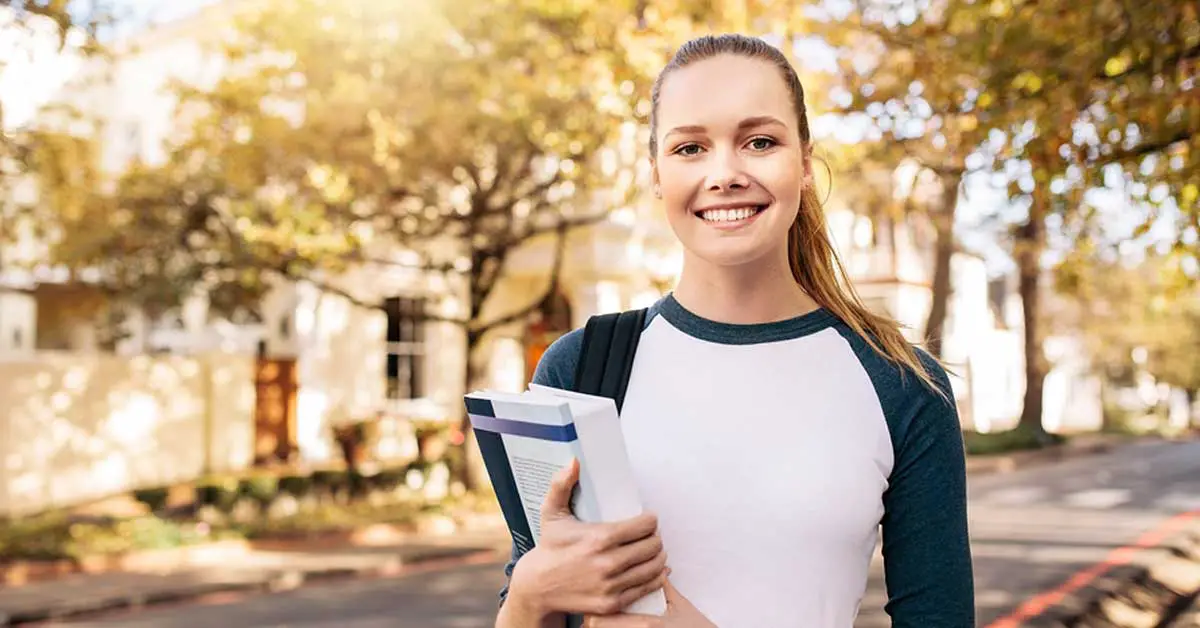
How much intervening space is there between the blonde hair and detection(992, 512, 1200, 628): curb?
7.25 m

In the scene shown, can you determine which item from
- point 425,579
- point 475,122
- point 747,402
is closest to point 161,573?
point 425,579

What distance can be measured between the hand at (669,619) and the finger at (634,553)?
0.25ft

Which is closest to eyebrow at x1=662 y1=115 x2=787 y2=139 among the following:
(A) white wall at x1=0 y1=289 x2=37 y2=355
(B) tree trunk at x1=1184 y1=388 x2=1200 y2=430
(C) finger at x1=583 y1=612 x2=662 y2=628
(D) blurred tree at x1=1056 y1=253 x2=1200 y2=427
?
(C) finger at x1=583 y1=612 x2=662 y2=628

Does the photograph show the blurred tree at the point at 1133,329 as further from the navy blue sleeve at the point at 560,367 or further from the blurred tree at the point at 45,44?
the navy blue sleeve at the point at 560,367

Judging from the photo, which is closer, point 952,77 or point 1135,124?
point 1135,124

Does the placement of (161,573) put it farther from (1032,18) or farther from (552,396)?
(552,396)

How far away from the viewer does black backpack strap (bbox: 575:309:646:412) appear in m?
1.96

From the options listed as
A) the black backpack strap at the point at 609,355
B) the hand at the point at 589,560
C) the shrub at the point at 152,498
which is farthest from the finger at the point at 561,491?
the shrub at the point at 152,498

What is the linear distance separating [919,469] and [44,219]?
17094mm

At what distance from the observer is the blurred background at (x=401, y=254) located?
732 centimetres

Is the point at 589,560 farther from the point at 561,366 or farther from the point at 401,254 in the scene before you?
the point at 401,254

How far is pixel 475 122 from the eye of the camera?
15.6 metres

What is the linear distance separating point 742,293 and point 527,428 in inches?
20.0

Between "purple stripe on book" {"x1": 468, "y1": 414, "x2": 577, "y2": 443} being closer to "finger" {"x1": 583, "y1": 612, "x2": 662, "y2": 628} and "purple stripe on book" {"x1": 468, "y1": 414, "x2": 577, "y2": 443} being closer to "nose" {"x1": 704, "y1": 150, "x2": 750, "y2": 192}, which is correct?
"finger" {"x1": 583, "y1": 612, "x2": 662, "y2": 628}
